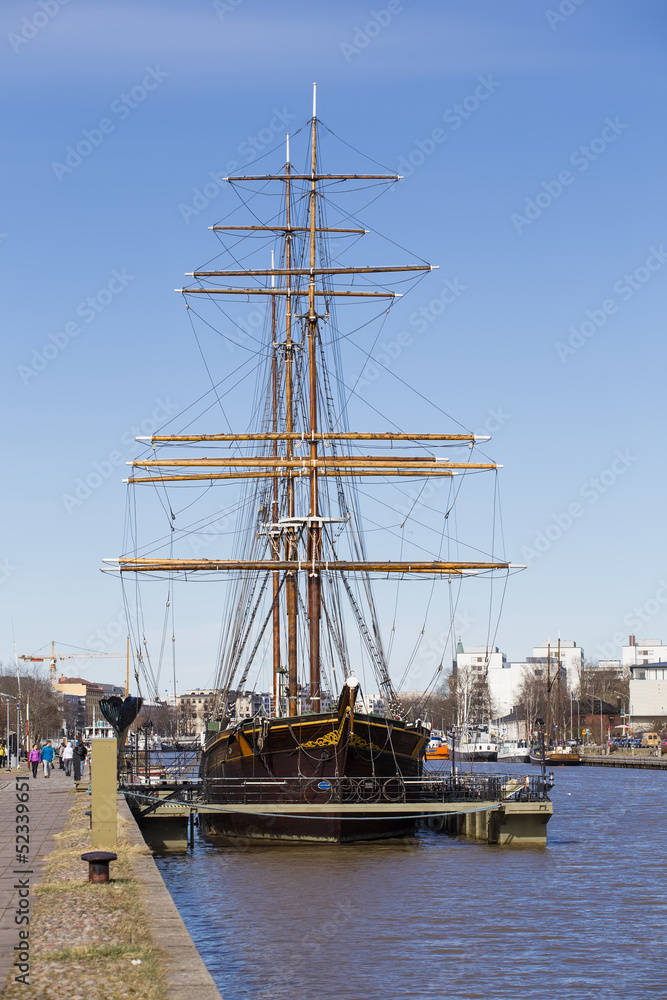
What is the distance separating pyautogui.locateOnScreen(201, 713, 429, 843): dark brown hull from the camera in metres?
33.5

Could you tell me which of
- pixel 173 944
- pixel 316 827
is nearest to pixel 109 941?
pixel 173 944

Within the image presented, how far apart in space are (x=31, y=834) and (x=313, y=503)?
19.6 m

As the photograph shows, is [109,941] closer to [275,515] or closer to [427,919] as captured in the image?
[427,919]

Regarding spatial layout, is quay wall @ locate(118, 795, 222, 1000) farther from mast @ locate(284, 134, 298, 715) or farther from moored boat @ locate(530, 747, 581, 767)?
moored boat @ locate(530, 747, 581, 767)

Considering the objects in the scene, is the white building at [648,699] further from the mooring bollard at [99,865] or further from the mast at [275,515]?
the mooring bollard at [99,865]

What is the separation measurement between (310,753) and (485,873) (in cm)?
690

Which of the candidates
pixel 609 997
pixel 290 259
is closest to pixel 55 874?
pixel 609 997

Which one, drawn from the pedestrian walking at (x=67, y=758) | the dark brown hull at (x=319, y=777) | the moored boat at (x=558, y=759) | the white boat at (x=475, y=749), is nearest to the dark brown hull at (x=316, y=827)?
the dark brown hull at (x=319, y=777)

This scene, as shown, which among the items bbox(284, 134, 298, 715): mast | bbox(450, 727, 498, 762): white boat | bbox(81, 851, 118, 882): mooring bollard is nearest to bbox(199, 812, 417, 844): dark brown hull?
bbox(284, 134, 298, 715): mast

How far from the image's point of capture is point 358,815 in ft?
109

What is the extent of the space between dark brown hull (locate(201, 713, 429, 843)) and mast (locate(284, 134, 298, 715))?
3318 millimetres

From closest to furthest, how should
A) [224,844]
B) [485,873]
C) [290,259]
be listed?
[485,873]
[224,844]
[290,259]

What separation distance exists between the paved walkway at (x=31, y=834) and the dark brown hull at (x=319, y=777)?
15.9ft

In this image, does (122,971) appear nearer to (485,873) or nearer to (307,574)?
(485,873)
